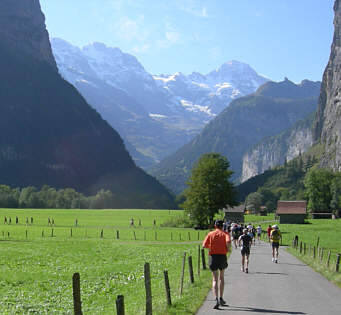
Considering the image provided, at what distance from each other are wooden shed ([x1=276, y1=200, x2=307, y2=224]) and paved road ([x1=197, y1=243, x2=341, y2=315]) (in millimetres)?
103515

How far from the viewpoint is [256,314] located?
14.8 metres

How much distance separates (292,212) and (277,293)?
4463 inches

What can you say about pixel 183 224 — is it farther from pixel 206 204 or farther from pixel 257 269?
pixel 257 269

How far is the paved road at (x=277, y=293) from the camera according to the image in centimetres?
1562

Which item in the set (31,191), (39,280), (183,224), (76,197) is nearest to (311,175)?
(183,224)

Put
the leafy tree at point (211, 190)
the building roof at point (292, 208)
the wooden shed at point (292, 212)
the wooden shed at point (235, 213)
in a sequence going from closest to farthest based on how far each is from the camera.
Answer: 1. the leafy tree at point (211, 190)
2. the wooden shed at point (292, 212)
3. the building roof at point (292, 208)
4. the wooden shed at point (235, 213)

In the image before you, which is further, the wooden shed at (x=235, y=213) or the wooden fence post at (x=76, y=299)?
the wooden shed at (x=235, y=213)

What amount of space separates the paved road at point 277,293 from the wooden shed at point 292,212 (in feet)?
340

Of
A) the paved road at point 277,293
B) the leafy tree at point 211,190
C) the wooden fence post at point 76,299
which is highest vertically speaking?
the leafy tree at point 211,190

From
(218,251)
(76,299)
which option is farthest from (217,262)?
(76,299)

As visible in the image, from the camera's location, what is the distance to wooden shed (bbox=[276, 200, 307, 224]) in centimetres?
12812

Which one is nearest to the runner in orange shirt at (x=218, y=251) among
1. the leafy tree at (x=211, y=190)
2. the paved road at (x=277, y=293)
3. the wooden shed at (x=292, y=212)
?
the paved road at (x=277, y=293)

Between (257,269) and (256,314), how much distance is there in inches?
529

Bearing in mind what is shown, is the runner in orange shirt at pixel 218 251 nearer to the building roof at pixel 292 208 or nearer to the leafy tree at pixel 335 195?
the building roof at pixel 292 208
